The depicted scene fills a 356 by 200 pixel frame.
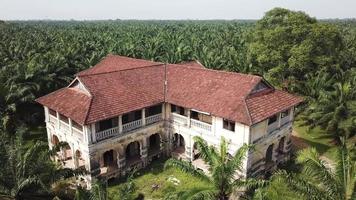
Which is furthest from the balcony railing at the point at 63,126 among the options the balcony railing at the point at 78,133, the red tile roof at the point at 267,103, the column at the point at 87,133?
the red tile roof at the point at 267,103

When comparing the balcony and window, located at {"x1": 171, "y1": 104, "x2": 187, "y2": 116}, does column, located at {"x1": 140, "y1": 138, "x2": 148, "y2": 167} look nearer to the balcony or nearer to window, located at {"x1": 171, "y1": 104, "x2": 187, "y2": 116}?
window, located at {"x1": 171, "y1": 104, "x2": 187, "y2": 116}

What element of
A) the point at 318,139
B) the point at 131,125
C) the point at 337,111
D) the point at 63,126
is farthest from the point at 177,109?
the point at 318,139

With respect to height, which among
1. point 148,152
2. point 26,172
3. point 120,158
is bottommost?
point 148,152

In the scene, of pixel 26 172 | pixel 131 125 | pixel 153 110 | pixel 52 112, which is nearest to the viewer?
pixel 26 172

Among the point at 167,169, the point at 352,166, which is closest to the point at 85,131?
the point at 167,169

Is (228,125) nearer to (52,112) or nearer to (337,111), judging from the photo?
(337,111)

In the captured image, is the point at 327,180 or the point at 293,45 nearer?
the point at 327,180

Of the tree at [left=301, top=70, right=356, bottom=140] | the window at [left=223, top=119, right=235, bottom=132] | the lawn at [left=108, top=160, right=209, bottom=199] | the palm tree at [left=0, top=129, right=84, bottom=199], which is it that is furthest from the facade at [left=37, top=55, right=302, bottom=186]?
the palm tree at [left=0, top=129, right=84, bottom=199]
